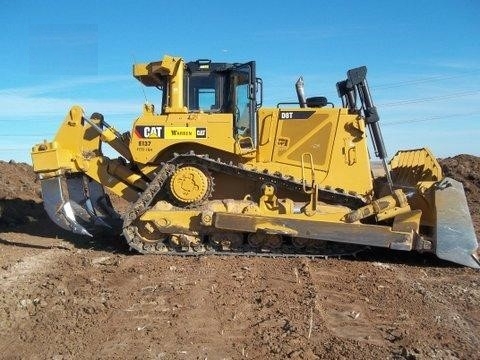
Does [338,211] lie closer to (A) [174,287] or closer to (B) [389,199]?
(B) [389,199]

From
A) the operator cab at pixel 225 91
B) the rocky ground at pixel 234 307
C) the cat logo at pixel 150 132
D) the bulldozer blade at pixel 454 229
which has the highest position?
the operator cab at pixel 225 91

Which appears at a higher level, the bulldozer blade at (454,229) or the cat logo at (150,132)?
the cat logo at (150,132)

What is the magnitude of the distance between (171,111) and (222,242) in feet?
7.34

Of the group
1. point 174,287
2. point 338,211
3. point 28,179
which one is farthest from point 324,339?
point 28,179

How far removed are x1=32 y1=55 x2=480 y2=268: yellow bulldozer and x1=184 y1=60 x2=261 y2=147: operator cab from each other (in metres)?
0.02

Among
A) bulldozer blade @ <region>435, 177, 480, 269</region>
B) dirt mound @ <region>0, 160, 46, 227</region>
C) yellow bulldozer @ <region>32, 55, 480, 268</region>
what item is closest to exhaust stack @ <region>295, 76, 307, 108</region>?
yellow bulldozer @ <region>32, 55, 480, 268</region>

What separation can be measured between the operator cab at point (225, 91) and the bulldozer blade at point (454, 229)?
114 inches

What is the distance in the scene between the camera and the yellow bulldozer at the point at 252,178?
7613 millimetres

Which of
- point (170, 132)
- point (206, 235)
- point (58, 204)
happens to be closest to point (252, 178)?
point (206, 235)

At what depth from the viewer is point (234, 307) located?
5.65 metres

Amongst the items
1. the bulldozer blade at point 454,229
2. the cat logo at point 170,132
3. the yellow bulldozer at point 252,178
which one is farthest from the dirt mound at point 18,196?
the bulldozer blade at point 454,229

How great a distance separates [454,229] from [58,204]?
6085mm

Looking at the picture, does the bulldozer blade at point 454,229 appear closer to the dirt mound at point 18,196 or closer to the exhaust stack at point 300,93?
the exhaust stack at point 300,93

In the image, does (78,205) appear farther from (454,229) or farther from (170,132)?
(454,229)
